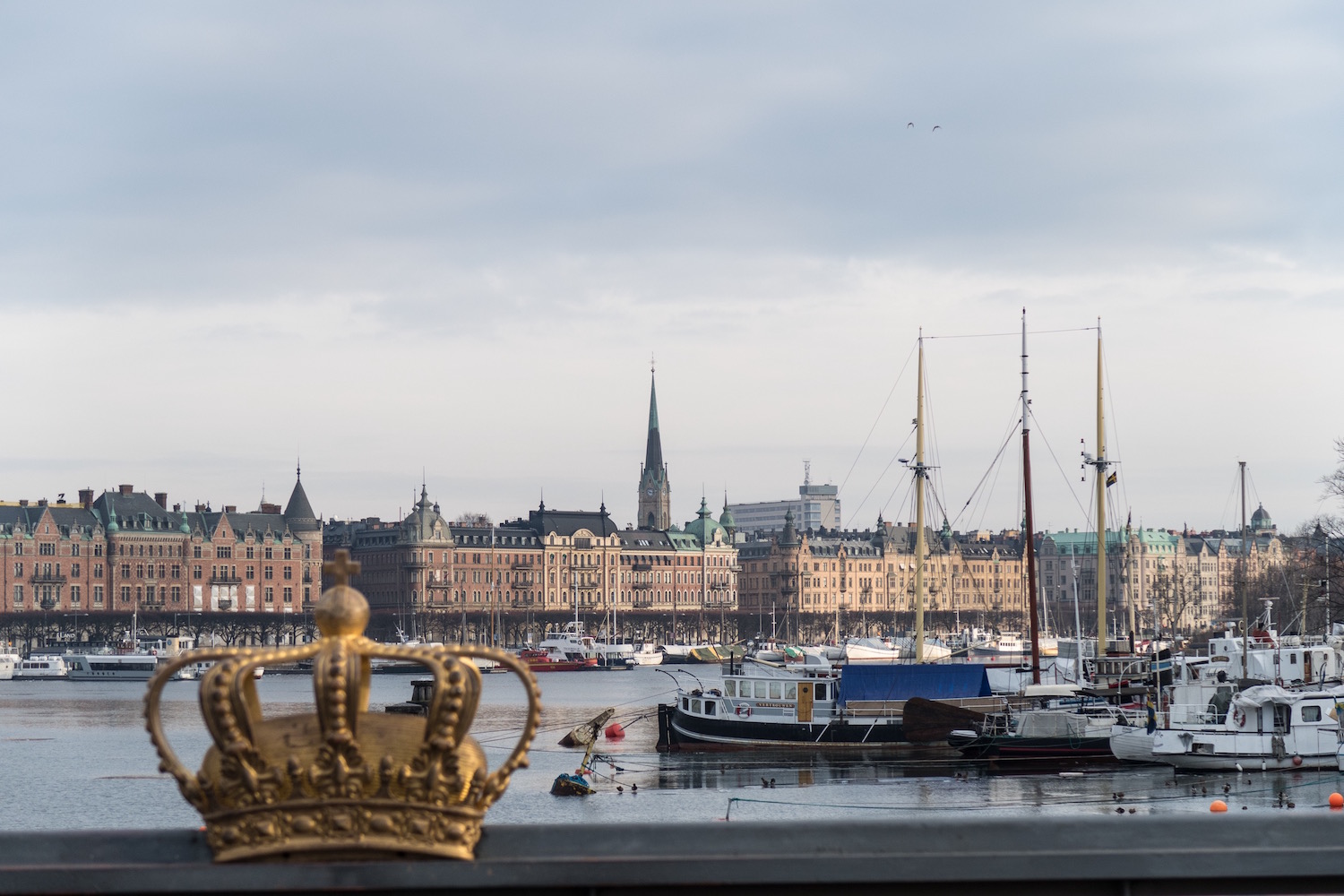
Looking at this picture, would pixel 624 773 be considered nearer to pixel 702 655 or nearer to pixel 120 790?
pixel 120 790

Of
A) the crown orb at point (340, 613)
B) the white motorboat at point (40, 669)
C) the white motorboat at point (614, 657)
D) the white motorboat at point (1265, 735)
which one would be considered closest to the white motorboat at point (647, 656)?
the white motorboat at point (614, 657)

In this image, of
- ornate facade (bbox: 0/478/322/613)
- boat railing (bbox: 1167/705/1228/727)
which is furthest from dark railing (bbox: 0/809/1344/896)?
ornate facade (bbox: 0/478/322/613)

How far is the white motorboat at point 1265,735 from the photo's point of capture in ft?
148

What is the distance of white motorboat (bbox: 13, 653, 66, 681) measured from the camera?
5404 inches

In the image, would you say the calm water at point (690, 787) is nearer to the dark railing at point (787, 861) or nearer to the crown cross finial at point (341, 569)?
the dark railing at point (787, 861)

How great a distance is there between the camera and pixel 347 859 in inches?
225

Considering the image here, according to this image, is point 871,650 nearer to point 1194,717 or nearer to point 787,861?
point 1194,717

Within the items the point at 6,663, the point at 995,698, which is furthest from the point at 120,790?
the point at 6,663

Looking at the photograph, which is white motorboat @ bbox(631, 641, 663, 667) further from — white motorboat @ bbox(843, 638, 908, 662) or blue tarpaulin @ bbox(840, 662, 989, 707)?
blue tarpaulin @ bbox(840, 662, 989, 707)

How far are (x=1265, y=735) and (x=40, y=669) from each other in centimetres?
11597

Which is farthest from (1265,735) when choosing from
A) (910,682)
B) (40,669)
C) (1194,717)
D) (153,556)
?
(153,556)

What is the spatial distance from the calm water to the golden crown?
28.6 metres

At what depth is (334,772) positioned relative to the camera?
18.6 ft

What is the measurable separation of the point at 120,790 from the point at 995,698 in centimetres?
2910
